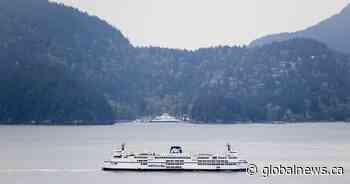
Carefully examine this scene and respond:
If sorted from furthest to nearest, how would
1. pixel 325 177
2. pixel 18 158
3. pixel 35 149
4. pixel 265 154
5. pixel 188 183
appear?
pixel 35 149 → pixel 265 154 → pixel 18 158 → pixel 325 177 → pixel 188 183

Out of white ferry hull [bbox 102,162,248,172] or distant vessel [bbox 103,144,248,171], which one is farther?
distant vessel [bbox 103,144,248,171]

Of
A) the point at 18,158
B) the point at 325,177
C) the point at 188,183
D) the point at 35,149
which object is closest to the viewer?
the point at 188,183

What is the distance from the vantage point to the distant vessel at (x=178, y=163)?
129538mm

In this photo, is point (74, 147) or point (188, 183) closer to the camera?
point (188, 183)

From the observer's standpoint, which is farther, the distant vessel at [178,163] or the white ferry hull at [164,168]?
the distant vessel at [178,163]

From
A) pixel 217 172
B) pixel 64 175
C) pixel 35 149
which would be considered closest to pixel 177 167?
pixel 217 172

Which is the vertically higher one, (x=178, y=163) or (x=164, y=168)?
(x=178, y=163)

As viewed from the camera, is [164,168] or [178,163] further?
[164,168]

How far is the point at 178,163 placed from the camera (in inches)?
5138

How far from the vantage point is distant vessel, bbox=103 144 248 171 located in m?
130

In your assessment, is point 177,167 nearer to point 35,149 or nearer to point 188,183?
point 188,183

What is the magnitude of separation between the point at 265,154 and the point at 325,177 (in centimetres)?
5319

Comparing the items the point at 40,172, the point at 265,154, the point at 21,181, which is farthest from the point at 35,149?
the point at 21,181

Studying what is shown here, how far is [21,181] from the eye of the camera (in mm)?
117000
